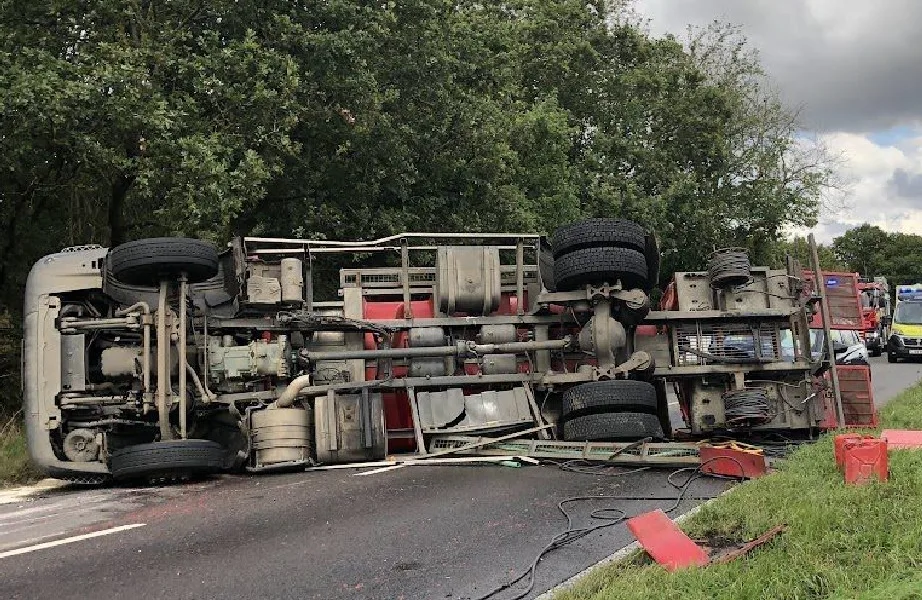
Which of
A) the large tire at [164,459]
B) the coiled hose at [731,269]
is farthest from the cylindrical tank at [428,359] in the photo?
the coiled hose at [731,269]

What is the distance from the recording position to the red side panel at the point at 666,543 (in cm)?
396

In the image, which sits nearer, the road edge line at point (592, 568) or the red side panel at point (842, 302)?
the road edge line at point (592, 568)

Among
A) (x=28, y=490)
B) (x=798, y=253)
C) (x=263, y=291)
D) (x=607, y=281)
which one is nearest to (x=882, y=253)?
(x=798, y=253)

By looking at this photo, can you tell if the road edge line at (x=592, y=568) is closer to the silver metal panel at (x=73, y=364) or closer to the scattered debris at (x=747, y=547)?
the scattered debris at (x=747, y=547)

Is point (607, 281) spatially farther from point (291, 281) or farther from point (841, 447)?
point (841, 447)

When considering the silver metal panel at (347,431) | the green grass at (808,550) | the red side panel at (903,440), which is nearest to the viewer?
the green grass at (808,550)

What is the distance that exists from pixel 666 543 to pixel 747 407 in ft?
15.2

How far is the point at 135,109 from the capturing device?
1134 cm

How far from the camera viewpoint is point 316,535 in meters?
5.06

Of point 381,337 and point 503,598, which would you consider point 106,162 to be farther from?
point 503,598

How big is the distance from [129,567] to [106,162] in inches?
348

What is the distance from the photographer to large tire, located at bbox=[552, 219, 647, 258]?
8.54 metres

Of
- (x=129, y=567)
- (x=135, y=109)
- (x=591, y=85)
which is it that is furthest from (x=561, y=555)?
(x=591, y=85)

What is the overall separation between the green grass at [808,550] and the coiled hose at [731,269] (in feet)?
12.0
